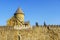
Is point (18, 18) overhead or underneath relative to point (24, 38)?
overhead

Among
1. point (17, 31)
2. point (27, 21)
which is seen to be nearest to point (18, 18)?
point (27, 21)

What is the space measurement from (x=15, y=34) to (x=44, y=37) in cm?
465

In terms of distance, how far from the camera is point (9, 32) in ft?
97.1

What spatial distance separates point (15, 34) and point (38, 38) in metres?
3.72

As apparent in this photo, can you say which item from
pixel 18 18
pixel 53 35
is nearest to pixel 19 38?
pixel 53 35

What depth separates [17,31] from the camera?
97.3ft

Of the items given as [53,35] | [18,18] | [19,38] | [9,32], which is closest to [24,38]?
[19,38]

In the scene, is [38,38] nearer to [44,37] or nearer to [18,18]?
[44,37]

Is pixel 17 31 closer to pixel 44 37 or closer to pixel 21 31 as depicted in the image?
pixel 21 31

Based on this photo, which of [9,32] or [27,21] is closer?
[9,32]

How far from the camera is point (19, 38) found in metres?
29.6

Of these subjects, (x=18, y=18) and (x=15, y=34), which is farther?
(x=18, y=18)

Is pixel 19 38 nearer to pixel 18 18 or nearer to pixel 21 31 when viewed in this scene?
pixel 21 31

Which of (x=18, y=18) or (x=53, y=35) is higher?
(x=18, y=18)
